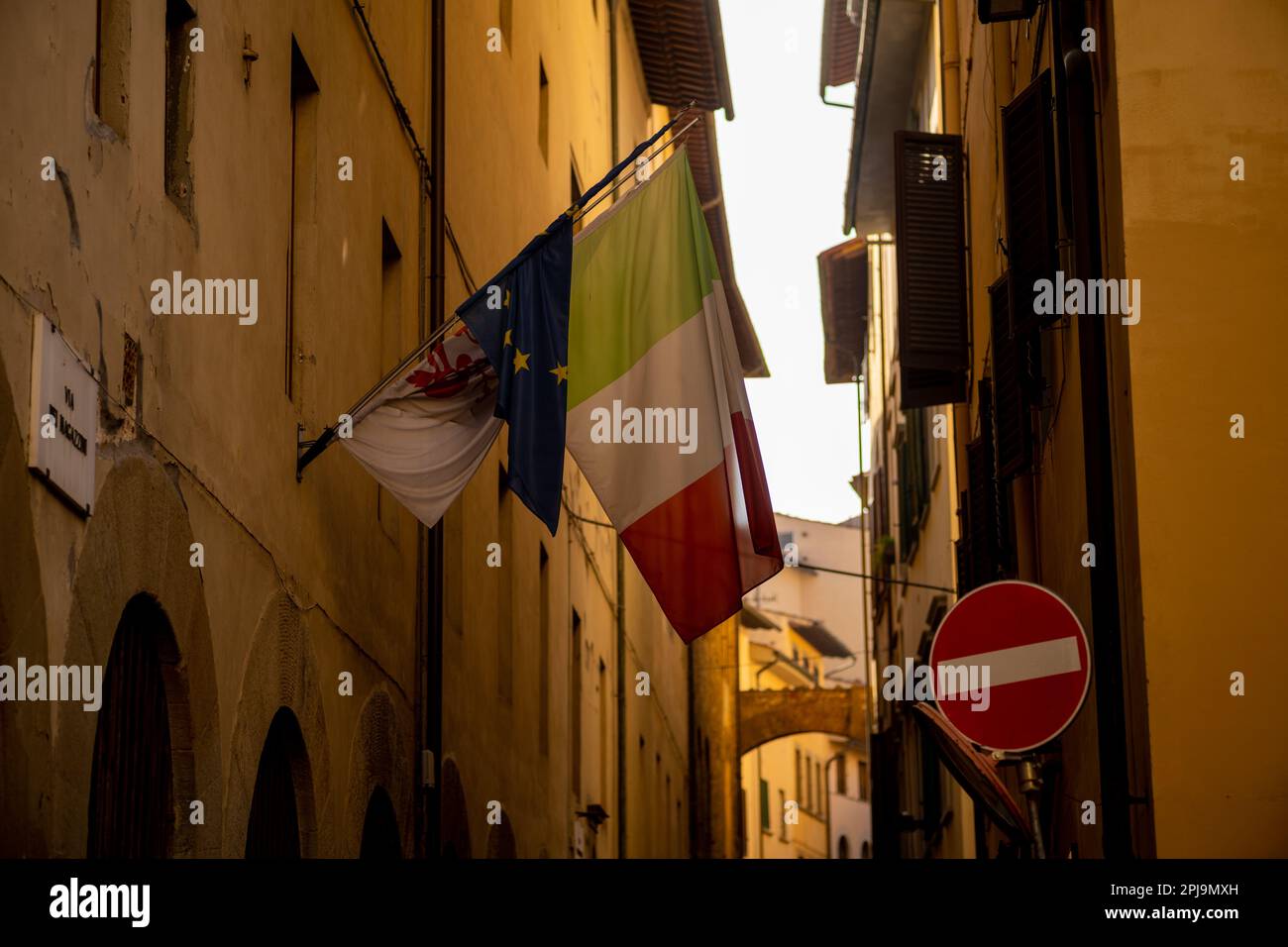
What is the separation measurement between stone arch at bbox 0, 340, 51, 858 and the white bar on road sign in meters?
3.35

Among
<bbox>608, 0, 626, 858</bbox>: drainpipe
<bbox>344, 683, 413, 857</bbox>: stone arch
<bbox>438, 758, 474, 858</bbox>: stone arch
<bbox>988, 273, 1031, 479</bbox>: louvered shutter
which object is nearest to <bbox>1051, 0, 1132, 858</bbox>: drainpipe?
<bbox>988, 273, 1031, 479</bbox>: louvered shutter

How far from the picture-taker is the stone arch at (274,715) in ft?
26.3

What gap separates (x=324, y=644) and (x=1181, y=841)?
416cm

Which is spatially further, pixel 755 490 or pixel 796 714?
pixel 796 714

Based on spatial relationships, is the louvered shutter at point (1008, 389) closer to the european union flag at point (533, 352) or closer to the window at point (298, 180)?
the european union flag at point (533, 352)

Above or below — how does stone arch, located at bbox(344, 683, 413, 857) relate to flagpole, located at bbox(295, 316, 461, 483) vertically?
below

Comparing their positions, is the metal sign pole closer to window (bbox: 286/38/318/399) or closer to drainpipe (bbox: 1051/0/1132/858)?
drainpipe (bbox: 1051/0/1132/858)

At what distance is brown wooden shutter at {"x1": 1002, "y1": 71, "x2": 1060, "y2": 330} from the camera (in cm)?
1000

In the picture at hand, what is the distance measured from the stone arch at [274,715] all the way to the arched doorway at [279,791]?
16mm

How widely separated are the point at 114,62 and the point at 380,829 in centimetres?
551

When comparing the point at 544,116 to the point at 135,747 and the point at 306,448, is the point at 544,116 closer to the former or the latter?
the point at 306,448

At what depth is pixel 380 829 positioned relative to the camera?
11.2m

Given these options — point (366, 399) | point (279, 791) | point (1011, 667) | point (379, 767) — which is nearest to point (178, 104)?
point (366, 399)

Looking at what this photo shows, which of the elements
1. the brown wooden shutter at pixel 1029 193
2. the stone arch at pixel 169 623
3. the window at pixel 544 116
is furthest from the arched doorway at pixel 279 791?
the window at pixel 544 116
